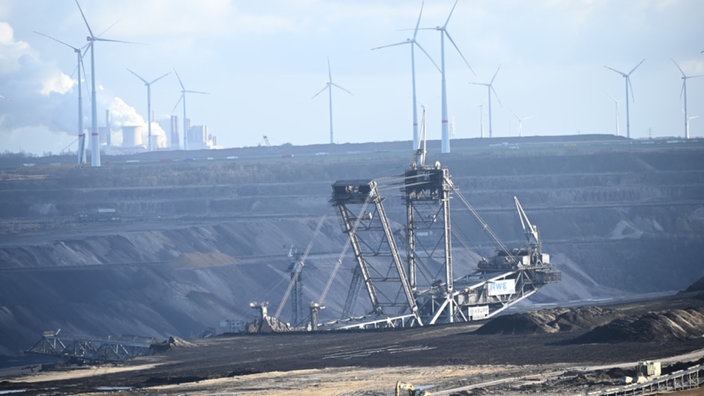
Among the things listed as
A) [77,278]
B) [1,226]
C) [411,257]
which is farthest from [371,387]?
[1,226]

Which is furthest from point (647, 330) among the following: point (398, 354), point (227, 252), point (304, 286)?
point (227, 252)

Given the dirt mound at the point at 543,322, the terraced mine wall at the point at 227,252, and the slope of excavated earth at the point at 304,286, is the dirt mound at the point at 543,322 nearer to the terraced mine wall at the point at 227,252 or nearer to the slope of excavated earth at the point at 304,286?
the slope of excavated earth at the point at 304,286

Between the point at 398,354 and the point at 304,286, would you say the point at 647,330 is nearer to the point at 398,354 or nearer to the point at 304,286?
the point at 398,354

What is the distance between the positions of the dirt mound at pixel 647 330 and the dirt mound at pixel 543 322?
607cm

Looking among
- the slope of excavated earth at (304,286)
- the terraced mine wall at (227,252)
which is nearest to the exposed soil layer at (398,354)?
the slope of excavated earth at (304,286)

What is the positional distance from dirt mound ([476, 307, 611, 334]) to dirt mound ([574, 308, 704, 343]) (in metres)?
6.07

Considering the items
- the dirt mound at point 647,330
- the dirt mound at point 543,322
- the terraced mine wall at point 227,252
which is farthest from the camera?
the terraced mine wall at point 227,252

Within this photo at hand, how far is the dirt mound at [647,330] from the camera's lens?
268 ft

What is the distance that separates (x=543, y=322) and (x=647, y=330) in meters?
10.1

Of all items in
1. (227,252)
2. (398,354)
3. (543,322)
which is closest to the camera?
(398,354)

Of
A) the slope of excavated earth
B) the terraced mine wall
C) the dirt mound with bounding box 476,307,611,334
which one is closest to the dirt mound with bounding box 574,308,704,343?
the slope of excavated earth

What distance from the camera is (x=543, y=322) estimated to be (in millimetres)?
90875

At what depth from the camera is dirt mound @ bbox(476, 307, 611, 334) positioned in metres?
89.9

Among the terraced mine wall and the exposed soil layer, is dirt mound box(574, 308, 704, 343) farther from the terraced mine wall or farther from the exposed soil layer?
the terraced mine wall
